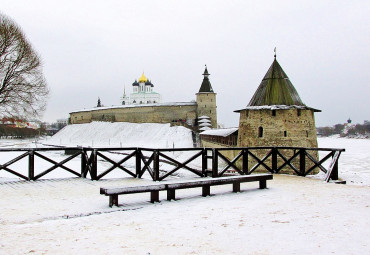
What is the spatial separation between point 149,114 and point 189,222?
57703 mm

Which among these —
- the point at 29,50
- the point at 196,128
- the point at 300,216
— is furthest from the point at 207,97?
the point at 300,216

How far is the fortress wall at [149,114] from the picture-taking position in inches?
2329

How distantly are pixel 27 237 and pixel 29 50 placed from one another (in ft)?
65.7

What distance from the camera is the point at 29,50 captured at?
69.4 feet

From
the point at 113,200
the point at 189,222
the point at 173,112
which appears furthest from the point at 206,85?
the point at 189,222

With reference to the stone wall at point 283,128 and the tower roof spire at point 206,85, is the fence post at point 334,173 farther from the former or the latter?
the tower roof spire at point 206,85

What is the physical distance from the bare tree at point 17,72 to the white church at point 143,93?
231 feet

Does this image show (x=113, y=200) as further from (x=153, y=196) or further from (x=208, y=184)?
(x=208, y=184)

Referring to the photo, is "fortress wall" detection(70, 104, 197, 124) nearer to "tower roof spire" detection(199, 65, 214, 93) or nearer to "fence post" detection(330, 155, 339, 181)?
"tower roof spire" detection(199, 65, 214, 93)

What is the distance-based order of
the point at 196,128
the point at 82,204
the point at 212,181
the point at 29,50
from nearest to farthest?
the point at 82,204 < the point at 212,181 < the point at 29,50 < the point at 196,128

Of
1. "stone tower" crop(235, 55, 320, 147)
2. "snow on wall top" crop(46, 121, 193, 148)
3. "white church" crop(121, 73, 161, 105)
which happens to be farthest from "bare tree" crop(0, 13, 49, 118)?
"white church" crop(121, 73, 161, 105)

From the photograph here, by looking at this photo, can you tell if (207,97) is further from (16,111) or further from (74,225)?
(74,225)

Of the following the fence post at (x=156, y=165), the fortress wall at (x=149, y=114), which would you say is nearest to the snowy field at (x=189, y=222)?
the fence post at (x=156, y=165)

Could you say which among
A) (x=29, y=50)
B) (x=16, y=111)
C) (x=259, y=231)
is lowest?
(x=259, y=231)
